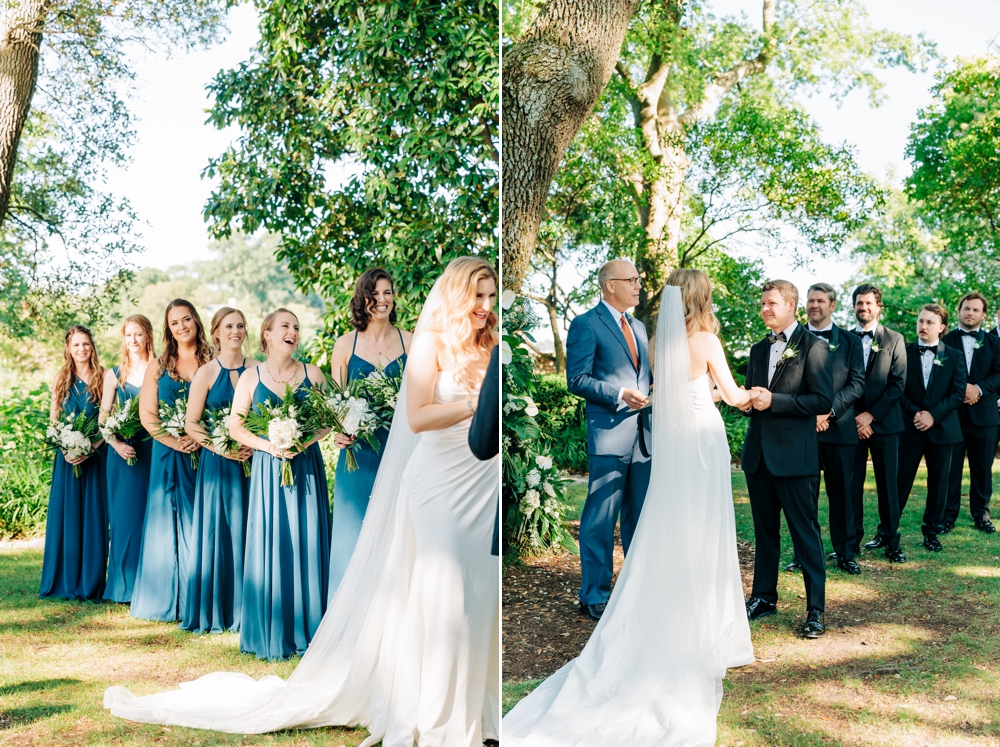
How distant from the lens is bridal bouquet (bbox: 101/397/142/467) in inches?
220

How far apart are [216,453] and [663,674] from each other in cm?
291

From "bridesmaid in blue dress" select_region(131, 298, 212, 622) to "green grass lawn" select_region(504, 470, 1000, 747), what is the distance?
2.71 meters

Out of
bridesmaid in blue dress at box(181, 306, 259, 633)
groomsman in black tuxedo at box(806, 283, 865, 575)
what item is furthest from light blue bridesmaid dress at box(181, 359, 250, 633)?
groomsman in black tuxedo at box(806, 283, 865, 575)

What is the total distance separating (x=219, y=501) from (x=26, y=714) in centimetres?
156

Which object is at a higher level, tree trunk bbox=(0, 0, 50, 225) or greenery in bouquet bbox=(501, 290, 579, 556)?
tree trunk bbox=(0, 0, 50, 225)

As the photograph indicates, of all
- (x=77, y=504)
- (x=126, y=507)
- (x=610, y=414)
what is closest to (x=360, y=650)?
(x=610, y=414)

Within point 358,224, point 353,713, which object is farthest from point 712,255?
point 358,224

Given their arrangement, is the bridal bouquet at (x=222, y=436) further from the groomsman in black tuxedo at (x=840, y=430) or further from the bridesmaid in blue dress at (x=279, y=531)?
the groomsman in black tuxedo at (x=840, y=430)

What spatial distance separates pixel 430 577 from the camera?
10.0 feet

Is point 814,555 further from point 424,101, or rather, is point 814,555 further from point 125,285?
point 125,285

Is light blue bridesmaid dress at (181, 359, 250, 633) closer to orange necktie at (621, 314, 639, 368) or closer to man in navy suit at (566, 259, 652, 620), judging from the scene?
man in navy suit at (566, 259, 652, 620)

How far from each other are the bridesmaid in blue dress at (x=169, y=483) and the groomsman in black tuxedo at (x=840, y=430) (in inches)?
151

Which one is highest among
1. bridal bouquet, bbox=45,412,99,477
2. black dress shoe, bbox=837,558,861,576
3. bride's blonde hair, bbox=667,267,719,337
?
bride's blonde hair, bbox=667,267,719,337

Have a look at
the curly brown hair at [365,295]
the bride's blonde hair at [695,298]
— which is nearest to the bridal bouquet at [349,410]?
the curly brown hair at [365,295]
